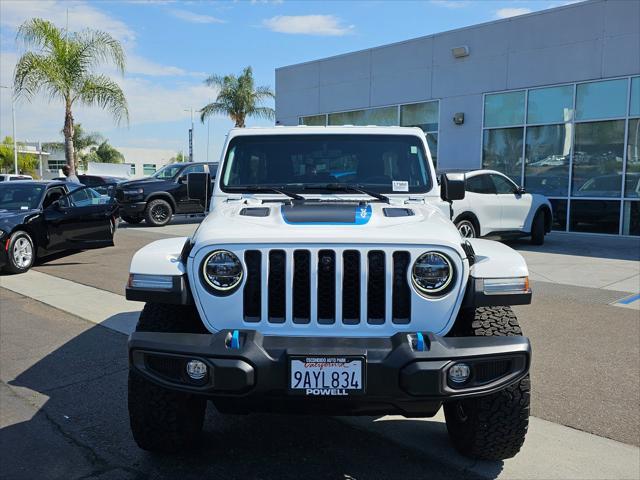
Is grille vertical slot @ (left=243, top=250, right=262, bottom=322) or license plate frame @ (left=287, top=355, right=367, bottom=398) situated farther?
grille vertical slot @ (left=243, top=250, right=262, bottom=322)

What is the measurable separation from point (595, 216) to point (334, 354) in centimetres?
1388

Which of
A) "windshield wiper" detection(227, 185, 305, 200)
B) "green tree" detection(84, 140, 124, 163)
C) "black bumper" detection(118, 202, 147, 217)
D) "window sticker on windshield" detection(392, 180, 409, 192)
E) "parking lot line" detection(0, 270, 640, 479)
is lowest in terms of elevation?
"parking lot line" detection(0, 270, 640, 479)

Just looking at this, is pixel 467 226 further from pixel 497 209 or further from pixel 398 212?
pixel 398 212

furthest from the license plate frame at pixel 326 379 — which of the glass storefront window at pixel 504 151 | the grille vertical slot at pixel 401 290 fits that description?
the glass storefront window at pixel 504 151

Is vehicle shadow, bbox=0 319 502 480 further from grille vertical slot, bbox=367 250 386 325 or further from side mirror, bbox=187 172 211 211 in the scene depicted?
side mirror, bbox=187 172 211 211

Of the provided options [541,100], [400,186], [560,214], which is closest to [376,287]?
[400,186]

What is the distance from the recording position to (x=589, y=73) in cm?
1414

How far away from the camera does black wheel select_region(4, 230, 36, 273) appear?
9062mm

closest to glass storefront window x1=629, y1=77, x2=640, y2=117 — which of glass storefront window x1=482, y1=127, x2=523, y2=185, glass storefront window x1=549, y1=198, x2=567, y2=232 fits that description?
glass storefront window x1=549, y1=198, x2=567, y2=232

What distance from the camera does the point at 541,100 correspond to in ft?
49.8

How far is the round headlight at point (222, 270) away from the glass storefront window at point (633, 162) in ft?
44.6

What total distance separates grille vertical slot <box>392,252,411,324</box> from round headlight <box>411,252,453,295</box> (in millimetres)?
55

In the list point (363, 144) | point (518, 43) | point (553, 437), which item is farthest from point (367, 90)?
point (553, 437)

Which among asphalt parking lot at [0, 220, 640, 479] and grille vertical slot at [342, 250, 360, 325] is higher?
grille vertical slot at [342, 250, 360, 325]
